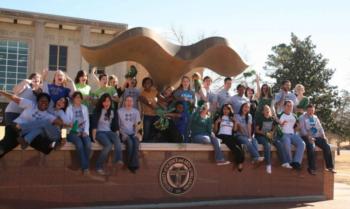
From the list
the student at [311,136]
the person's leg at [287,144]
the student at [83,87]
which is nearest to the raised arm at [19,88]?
the student at [83,87]

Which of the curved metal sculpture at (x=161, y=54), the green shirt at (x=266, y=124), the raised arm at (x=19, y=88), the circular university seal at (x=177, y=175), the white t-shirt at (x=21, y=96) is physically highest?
the curved metal sculpture at (x=161, y=54)

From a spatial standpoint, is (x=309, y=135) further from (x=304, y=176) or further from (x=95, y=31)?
(x=95, y=31)

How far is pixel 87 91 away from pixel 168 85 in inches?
80.2

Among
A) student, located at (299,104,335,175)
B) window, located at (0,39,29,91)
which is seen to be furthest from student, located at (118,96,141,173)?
window, located at (0,39,29,91)

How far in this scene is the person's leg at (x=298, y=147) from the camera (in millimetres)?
10367

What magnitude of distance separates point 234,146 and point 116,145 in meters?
2.45

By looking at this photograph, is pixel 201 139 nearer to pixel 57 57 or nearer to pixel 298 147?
pixel 298 147

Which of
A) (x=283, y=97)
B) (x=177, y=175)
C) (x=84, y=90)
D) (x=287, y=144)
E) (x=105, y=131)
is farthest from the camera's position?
(x=283, y=97)

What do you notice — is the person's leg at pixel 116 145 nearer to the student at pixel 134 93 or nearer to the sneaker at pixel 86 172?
the sneaker at pixel 86 172

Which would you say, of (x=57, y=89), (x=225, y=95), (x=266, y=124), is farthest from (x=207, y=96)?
(x=57, y=89)

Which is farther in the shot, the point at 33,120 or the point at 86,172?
Answer: the point at 86,172

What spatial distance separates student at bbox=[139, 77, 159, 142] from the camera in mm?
9469

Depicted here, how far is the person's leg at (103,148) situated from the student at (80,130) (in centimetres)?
22

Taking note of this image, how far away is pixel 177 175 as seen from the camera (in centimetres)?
942
